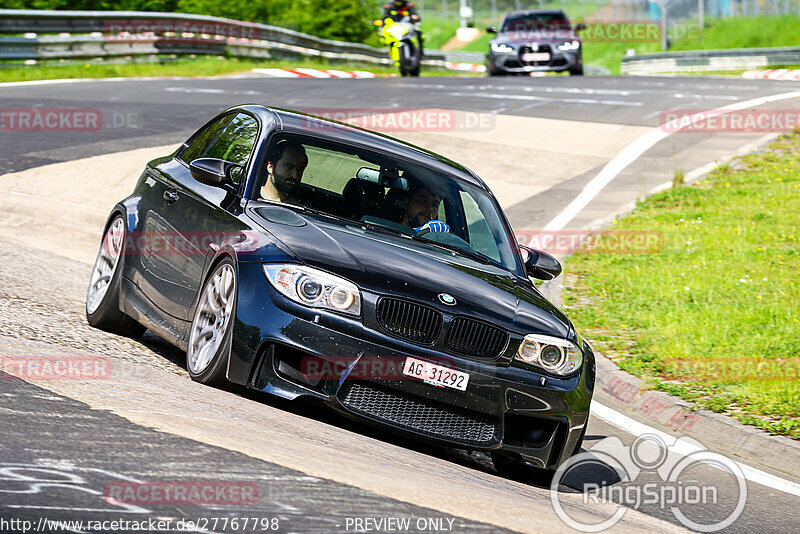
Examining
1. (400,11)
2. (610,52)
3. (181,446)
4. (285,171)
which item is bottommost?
(610,52)

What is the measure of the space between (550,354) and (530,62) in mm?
25931

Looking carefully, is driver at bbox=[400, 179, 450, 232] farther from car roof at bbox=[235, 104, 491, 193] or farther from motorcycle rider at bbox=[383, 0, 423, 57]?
motorcycle rider at bbox=[383, 0, 423, 57]

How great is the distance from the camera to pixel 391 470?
4.85 meters

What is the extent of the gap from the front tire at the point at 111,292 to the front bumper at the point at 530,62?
24293 millimetres

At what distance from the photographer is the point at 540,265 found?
7.25m

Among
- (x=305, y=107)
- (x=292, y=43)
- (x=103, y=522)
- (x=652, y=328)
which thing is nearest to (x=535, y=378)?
(x=103, y=522)

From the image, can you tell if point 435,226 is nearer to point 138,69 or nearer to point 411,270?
point 411,270

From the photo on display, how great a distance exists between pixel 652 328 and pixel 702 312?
0.61 metres

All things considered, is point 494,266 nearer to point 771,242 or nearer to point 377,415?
point 377,415

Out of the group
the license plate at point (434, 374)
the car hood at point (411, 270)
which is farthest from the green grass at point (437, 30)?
the license plate at point (434, 374)

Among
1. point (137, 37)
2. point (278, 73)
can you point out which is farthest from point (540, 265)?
point (278, 73)

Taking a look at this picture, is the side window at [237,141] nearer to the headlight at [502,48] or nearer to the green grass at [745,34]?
the headlight at [502,48]

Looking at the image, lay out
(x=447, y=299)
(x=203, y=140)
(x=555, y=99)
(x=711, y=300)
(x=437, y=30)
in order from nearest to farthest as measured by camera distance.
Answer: (x=447, y=299) < (x=203, y=140) < (x=711, y=300) < (x=555, y=99) < (x=437, y=30)

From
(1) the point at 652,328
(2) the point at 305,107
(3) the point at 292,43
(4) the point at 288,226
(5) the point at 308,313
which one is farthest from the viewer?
(3) the point at 292,43
